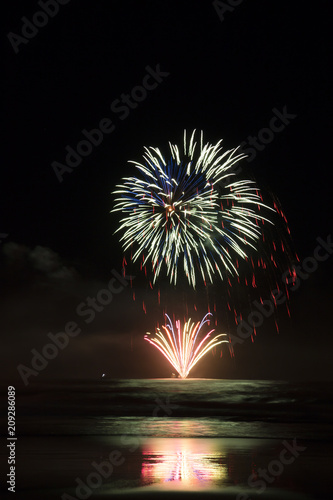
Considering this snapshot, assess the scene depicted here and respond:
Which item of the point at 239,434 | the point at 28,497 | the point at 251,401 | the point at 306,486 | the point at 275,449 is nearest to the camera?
the point at 28,497

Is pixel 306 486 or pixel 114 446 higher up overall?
pixel 114 446

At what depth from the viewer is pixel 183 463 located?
1556 cm

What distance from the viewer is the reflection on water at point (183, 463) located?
13195mm

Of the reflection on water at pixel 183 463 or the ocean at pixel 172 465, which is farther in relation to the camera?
the reflection on water at pixel 183 463

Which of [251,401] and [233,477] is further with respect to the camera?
[251,401]

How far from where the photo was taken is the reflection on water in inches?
520

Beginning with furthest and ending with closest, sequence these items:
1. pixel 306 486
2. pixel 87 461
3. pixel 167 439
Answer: pixel 167 439 < pixel 87 461 < pixel 306 486

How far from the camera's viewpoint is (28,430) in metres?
26.1

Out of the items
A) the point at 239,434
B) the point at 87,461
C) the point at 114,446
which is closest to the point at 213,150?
the point at 239,434

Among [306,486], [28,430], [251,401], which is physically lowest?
[306,486]

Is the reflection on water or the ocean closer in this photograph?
the ocean

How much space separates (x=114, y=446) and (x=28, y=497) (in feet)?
28.1

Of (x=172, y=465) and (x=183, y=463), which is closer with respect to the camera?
(x=172, y=465)

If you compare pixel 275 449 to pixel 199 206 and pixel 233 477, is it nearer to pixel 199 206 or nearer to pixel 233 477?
pixel 233 477
